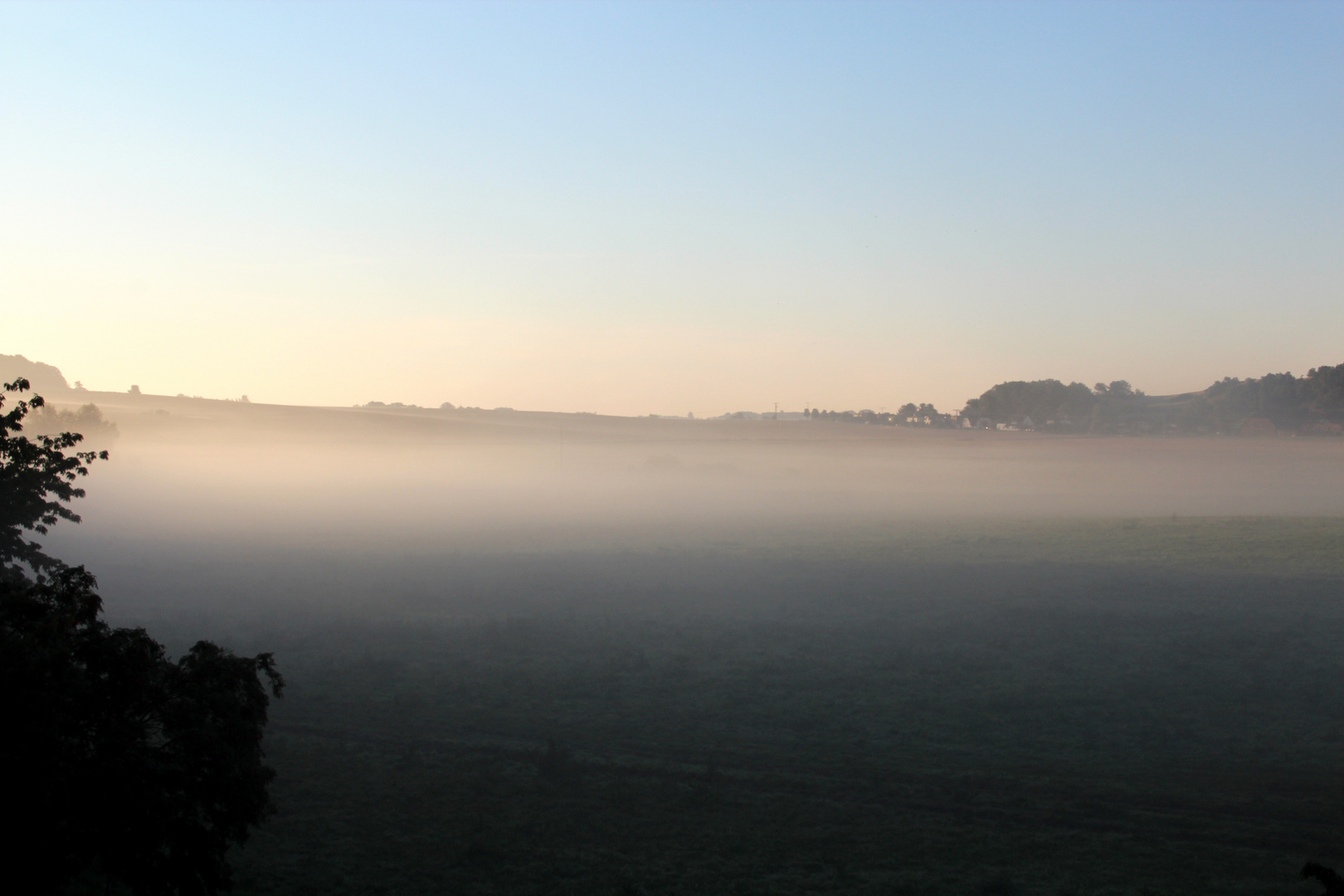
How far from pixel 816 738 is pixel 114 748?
1561 centimetres

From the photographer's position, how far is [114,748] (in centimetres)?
973

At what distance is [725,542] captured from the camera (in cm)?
5544

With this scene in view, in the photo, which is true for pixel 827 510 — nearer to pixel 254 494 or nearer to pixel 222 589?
pixel 222 589

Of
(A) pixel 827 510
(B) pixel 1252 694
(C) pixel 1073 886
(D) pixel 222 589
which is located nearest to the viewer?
(C) pixel 1073 886

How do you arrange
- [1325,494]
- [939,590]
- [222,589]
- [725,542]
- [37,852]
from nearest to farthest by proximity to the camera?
[37,852] < [939,590] < [222,589] < [725,542] < [1325,494]

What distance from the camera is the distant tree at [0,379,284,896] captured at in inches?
344

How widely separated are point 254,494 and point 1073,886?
96.2 meters

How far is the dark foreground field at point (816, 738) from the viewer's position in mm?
15180

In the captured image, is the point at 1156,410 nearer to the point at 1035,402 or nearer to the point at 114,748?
the point at 1035,402

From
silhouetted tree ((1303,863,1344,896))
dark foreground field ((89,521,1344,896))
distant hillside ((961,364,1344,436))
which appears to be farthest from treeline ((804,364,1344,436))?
silhouetted tree ((1303,863,1344,896))

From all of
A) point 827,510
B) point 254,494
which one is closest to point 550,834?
point 827,510

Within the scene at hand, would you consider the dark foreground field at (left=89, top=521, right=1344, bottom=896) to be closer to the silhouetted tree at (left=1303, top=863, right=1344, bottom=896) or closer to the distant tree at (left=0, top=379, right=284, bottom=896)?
the distant tree at (left=0, top=379, right=284, bottom=896)

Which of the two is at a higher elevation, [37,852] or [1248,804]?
[37,852]

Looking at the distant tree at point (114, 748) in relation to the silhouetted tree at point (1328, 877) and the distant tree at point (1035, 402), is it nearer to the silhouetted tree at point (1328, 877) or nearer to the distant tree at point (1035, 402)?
the silhouetted tree at point (1328, 877)
